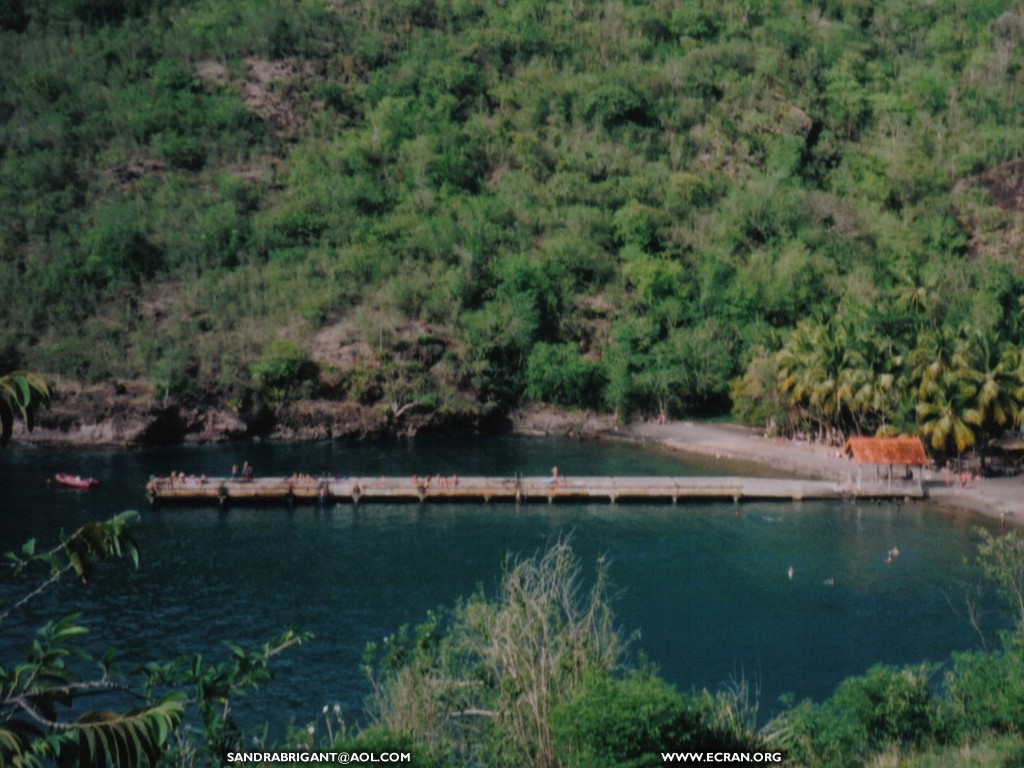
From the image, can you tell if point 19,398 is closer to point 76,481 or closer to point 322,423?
point 76,481

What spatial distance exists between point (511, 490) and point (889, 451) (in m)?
22.9

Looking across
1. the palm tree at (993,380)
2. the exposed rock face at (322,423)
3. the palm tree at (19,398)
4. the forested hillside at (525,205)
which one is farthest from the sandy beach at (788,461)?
the palm tree at (19,398)

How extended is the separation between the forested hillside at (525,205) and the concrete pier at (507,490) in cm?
795

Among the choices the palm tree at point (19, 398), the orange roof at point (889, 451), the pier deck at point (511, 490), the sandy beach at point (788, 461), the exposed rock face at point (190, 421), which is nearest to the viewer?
the palm tree at point (19, 398)

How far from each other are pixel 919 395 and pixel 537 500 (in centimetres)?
2488

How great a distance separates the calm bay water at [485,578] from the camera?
36719 mm

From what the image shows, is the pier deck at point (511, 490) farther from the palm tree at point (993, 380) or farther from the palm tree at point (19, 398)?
the palm tree at point (19, 398)

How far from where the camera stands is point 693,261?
103000mm

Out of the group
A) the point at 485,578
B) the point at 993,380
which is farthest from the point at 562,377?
the point at 485,578

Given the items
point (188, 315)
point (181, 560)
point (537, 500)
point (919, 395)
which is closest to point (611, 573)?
point (537, 500)

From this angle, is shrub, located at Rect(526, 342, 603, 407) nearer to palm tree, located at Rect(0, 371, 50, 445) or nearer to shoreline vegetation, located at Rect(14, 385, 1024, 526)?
shoreline vegetation, located at Rect(14, 385, 1024, 526)

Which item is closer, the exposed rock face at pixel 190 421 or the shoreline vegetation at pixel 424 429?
the shoreline vegetation at pixel 424 429

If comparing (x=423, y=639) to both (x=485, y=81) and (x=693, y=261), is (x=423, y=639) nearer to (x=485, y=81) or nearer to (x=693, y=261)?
(x=693, y=261)

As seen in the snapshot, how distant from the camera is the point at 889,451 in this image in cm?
6041
